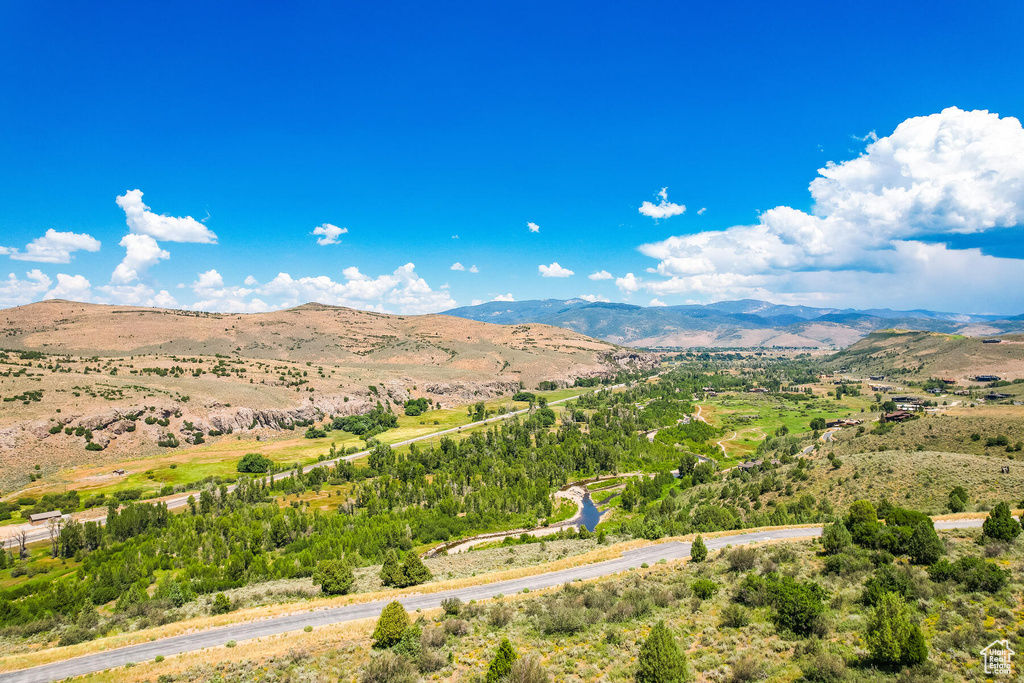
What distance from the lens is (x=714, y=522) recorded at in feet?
180

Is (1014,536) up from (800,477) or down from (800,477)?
up

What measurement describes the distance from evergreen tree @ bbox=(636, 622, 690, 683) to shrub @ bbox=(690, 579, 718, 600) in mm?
10060

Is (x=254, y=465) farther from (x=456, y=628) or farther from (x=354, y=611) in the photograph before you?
(x=456, y=628)

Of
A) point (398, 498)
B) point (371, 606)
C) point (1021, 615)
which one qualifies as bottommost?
point (398, 498)

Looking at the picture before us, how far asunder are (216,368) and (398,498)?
126468 millimetres

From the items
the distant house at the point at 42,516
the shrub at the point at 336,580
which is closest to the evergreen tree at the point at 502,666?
the shrub at the point at 336,580

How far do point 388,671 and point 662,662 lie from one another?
47.0 feet

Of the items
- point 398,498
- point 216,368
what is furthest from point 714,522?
point 216,368

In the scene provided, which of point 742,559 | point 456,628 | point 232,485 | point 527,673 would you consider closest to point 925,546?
point 742,559

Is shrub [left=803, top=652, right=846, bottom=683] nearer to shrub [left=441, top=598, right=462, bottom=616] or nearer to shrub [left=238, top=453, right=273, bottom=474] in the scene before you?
shrub [left=441, top=598, right=462, bottom=616]

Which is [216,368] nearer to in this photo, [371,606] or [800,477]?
[371,606]

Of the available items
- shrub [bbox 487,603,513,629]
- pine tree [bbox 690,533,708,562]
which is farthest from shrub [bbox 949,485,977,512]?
shrub [bbox 487,603,513,629]

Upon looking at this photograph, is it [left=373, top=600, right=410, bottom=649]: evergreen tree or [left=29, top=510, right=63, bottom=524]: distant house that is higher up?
[left=373, top=600, right=410, bottom=649]: evergreen tree

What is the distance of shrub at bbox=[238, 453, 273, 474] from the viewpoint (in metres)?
95.7
